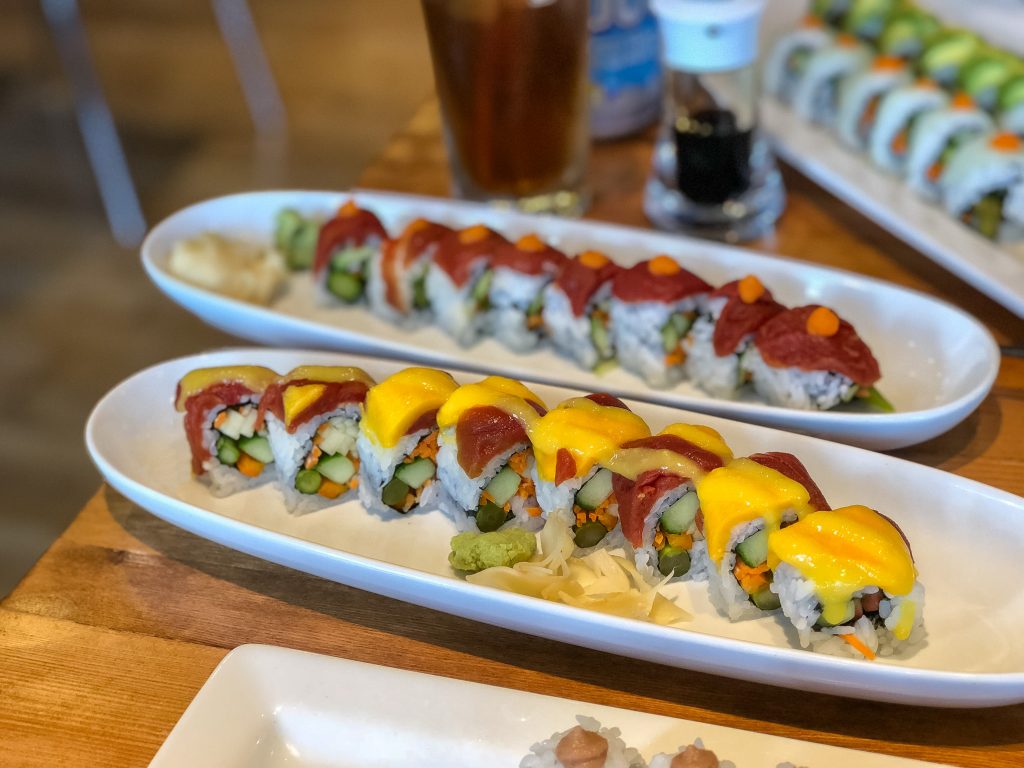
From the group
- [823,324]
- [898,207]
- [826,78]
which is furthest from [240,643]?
[826,78]

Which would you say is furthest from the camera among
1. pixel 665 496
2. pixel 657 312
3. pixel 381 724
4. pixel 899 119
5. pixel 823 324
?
pixel 899 119

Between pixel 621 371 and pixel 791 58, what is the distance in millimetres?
1177

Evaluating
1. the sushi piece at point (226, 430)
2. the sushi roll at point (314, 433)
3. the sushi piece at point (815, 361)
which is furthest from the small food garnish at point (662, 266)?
the sushi piece at point (226, 430)

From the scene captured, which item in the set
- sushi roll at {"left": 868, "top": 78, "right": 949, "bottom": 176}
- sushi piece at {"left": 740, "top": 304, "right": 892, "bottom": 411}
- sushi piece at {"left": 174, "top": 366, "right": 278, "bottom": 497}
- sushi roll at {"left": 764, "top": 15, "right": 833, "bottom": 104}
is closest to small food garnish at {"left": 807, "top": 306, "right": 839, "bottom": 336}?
sushi piece at {"left": 740, "top": 304, "right": 892, "bottom": 411}

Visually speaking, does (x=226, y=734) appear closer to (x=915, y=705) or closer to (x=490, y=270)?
(x=915, y=705)

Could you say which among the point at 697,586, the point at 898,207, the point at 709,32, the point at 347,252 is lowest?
the point at 697,586

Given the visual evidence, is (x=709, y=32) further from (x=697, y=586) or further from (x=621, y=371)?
(x=697, y=586)

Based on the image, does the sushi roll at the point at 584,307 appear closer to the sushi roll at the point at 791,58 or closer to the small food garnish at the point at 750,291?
the small food garnish at the point at 750,291

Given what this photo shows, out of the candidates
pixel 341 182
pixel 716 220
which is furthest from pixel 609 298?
pixel 341 182

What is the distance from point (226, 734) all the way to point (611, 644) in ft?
1.68

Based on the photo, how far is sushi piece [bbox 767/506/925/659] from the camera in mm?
1260

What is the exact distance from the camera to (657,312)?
5.94ft

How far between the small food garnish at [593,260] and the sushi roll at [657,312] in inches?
2.4

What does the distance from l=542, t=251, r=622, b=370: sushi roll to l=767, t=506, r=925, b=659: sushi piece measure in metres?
0.65
